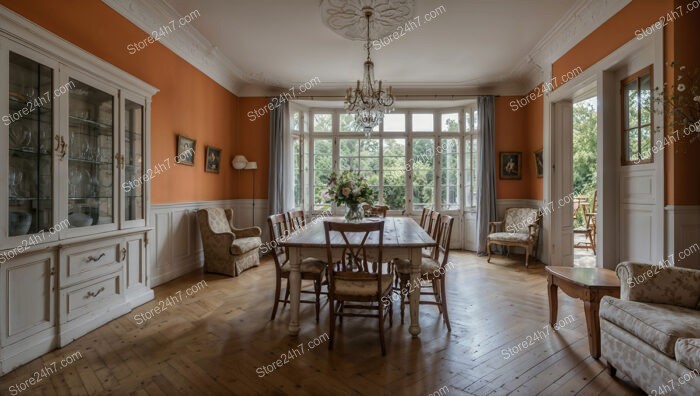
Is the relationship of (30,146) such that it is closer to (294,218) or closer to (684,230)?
(294,218)

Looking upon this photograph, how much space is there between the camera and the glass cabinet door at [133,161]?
131 inches

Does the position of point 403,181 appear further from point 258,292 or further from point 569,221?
point 258,292

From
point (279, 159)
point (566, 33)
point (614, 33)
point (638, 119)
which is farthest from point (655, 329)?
point (279, 159)

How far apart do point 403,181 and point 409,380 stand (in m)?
5.02

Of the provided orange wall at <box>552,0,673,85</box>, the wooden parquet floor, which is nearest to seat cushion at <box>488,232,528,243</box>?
the wooden parquet floor

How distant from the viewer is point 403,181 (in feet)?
22.5

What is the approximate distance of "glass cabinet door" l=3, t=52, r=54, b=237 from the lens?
2307 millimetres

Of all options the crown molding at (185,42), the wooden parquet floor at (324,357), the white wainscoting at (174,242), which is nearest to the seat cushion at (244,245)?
the white wainscoting at (174,242)

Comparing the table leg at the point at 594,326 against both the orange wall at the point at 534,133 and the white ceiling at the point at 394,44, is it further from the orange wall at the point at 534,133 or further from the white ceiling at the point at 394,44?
the orange wall at the point at 534,133

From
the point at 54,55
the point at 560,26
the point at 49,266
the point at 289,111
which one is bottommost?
the point at 49,266

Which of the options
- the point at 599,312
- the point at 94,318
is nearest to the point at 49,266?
the point at 94,318

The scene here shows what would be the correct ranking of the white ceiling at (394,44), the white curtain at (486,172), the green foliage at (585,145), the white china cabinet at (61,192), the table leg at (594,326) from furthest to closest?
the green foliage at (585,145) < the white curtain at (486,172) < the white ceiling at (394,44) < the table leg at (594,326) < the white china cabinet at (61,192)

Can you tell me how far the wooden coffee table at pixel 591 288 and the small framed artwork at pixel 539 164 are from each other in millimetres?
3028

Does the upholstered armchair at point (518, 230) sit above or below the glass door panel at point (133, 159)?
below
